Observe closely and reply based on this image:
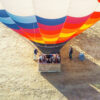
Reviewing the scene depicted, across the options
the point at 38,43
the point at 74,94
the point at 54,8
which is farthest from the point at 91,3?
the point at 74,94

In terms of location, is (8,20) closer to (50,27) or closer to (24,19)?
(24,19)

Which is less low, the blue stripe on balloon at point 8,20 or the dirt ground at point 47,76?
the blue stripe on balloon at point 8,20

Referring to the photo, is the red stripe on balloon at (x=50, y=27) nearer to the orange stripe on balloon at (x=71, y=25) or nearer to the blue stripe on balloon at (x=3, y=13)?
the orange stripe on balloon at (x=71, y=25)

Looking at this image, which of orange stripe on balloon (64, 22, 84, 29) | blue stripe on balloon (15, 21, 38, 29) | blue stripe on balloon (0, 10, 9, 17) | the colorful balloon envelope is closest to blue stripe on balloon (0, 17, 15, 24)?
the colorful balloon envelope

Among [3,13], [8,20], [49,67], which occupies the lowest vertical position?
[49,67]

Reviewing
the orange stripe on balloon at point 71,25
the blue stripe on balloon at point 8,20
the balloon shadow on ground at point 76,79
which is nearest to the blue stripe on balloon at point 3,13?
the blue stripe on balloon at point 8,20

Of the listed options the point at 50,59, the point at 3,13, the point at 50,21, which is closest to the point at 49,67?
the point at 50,59

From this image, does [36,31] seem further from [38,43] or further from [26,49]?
[26,49]
